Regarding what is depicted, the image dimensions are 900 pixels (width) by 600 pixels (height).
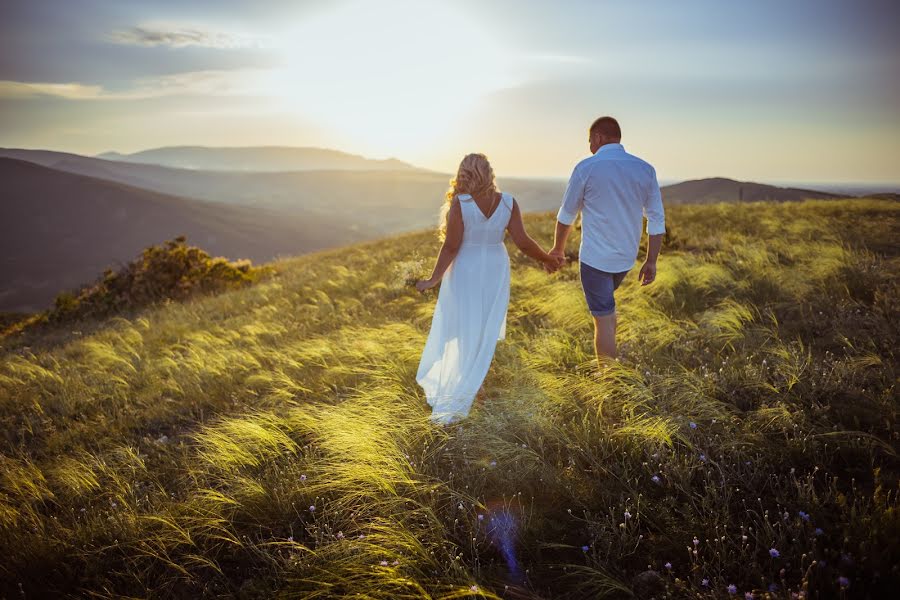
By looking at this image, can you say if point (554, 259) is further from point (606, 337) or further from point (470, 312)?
point (470, 312)

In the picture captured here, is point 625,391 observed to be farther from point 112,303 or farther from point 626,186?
point 112,303

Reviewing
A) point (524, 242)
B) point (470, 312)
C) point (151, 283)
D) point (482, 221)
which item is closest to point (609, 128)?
point (524, 242)

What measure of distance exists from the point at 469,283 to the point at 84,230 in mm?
120576

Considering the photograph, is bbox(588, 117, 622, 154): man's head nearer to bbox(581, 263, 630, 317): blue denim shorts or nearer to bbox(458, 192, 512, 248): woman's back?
bbox(458, 192, 512, 248): woman's back

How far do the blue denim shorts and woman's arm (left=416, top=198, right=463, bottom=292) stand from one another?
1.27m

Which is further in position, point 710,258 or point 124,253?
point 124,253

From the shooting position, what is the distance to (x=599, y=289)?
4.04m

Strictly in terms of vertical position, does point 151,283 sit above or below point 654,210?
below

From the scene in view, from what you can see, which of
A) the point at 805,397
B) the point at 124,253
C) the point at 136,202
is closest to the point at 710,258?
the point at 805,397

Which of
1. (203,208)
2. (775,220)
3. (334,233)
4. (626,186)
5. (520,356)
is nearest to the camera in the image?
(626,186)

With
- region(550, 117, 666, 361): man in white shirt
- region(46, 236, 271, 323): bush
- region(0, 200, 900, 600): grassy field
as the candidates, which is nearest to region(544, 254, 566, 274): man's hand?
region(550, 117, 666, 361): man in white shirt

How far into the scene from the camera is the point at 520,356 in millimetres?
4910

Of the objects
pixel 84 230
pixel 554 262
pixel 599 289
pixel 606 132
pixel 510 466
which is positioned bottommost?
pixel 510 466

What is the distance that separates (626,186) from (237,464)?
4151mm
